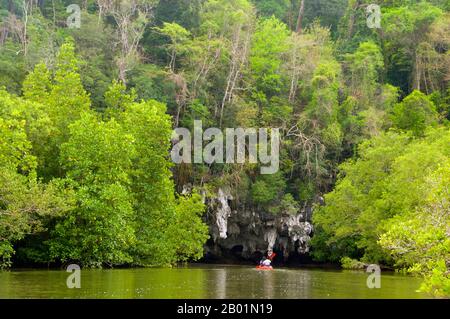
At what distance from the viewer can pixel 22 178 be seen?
34.6 metres

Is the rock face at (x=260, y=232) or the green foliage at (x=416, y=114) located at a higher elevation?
the green foliage at (x=416, y=114)

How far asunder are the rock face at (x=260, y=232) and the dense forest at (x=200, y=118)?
4.50 ft

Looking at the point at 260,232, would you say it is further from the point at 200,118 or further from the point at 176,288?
the point at 176,288

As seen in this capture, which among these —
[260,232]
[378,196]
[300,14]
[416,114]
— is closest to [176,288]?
[378,196]

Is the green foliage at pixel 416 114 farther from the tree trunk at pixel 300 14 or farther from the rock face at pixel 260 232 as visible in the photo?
the tree trunk at pixel 300 14

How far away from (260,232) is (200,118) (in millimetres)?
10627

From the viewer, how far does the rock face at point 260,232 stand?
55938 millimetres

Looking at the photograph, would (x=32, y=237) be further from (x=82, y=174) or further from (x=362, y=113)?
(x=362, y=113)

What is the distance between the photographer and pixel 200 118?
5412cm

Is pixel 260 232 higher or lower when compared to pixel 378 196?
lower

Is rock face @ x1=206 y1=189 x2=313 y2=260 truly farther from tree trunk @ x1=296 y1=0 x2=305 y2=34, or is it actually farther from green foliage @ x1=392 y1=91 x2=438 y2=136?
tree trunk @ x1=296 y1=0 x2=305 y2=34

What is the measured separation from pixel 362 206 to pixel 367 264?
4082 millimetres

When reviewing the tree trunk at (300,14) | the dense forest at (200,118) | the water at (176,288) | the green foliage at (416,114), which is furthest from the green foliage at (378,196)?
the tree trunk at (300,14)
